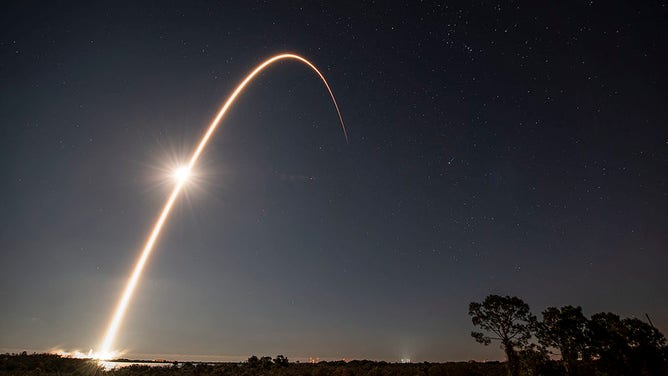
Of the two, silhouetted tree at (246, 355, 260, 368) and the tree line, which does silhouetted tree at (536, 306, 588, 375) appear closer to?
the tree line

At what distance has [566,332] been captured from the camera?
44.0m

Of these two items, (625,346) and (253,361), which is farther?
(253,361)

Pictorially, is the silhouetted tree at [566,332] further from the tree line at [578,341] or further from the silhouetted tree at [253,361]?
the silhouetted tree at [253,361]

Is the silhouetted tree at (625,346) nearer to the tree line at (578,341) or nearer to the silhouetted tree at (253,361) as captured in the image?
the tree line at (578,341)

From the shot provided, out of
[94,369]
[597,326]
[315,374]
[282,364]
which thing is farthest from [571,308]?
[94,369]

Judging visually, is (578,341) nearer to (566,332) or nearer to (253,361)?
(566,332)

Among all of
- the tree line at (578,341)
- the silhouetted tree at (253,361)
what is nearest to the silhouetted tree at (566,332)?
the tree line at (578,341)

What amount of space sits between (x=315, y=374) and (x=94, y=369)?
3301cm

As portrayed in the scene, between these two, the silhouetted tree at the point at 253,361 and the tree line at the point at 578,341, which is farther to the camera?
the silhouetted tree at the point at 253,361

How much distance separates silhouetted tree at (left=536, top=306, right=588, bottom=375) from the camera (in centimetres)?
4253

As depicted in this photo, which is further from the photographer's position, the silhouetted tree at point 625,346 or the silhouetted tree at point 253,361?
the silhouetted tree at point 253,361

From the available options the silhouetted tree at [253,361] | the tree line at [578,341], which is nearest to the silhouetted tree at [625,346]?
the tree line at [578,341]

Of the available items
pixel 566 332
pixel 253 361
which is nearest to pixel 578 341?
pixel 566 332

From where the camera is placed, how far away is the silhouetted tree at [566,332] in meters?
42.5
